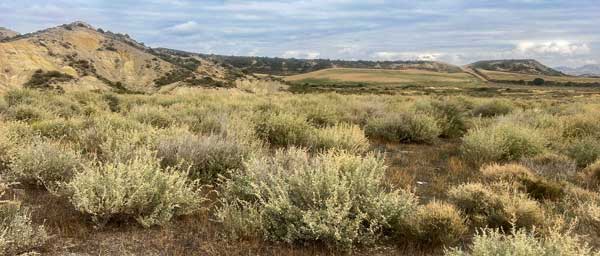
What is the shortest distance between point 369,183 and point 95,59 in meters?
88.0

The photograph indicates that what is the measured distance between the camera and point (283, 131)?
33.1 ft

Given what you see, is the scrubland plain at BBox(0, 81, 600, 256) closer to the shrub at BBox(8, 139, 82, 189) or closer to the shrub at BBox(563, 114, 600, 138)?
the shrub at BBox(8, 139, 82, 189)

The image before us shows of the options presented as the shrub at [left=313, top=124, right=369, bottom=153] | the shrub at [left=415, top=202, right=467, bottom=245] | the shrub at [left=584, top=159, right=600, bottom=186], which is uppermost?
the shrub at [left=313, top=124, right=369, bottom=153]

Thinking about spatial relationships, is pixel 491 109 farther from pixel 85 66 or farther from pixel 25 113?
pixel 85 66

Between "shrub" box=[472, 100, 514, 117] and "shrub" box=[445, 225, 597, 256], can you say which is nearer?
"shrub" box=[445, 225, 597, 256]

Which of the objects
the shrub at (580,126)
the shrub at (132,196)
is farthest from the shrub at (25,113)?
the shrub at (580,126)

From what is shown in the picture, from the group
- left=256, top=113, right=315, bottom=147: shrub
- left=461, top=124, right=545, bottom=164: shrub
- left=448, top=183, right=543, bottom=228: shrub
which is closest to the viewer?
left=448, top=183, right=543, bottom=228: shrub

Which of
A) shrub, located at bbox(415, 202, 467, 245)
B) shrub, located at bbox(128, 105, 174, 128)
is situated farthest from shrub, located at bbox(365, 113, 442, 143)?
shrub, located at bbox(415, 202, 467, 245)

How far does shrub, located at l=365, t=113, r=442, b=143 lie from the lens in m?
11.2

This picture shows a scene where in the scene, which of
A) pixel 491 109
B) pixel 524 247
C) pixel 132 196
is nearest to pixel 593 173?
pixel 524 247

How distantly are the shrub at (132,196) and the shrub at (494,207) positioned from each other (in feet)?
10.0

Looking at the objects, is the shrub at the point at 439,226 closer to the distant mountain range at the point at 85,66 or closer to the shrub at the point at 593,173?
the shrub at the point at 593,173

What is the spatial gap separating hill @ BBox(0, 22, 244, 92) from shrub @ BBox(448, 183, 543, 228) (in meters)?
57.9

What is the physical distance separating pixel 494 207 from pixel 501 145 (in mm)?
4096
